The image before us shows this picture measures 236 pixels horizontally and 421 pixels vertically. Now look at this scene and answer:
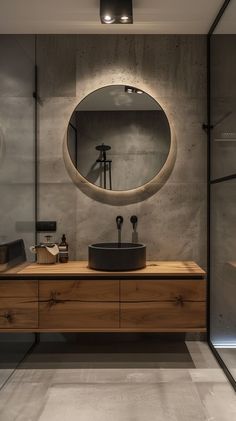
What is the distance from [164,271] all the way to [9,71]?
1.67m

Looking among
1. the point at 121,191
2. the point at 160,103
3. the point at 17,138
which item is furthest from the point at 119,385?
the point at 160,103

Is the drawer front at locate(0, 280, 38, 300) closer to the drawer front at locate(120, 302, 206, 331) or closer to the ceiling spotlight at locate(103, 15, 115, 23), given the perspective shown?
the drawer front at locate(120, 302, 206, 331)

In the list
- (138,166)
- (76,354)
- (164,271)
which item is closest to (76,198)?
(138,166)

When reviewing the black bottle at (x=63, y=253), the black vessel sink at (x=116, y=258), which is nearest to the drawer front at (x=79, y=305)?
the black vessel sink at (x=116, y=258)

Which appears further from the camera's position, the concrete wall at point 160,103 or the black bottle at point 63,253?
the concrete wall at point 160,103

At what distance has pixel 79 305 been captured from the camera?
89.1 inches


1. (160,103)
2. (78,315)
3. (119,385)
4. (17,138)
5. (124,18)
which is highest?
(124,18)

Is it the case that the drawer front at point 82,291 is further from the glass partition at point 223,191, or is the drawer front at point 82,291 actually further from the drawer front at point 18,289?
the glass partition at point 223,191

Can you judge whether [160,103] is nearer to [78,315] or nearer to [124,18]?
[124,18]

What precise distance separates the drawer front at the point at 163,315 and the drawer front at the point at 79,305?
0.08m

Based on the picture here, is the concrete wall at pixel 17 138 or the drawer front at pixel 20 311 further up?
the concrete wall at pixel 17 138

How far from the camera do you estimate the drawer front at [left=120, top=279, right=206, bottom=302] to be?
2.25 meters

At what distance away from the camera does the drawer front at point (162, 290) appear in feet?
7.39

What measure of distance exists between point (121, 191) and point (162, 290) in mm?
898
